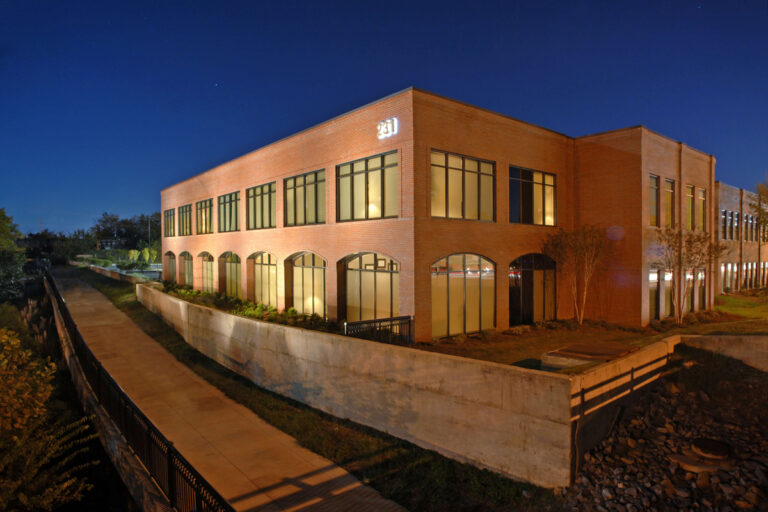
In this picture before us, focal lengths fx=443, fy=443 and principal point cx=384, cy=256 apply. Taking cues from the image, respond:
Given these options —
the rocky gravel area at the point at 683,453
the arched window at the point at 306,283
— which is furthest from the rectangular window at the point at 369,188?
the rocky gravel area at the point at 683,453

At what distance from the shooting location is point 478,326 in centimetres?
1788

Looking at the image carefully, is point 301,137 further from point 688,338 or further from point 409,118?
point 688,338

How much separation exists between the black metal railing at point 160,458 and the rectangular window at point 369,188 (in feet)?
34.5

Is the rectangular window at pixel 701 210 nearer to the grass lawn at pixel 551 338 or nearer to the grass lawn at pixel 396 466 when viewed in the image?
the grass lawn at pixel 551 338

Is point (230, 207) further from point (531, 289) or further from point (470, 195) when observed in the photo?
point (531, 289)

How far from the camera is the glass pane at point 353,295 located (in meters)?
18.9

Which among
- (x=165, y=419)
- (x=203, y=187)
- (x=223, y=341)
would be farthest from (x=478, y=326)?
(x=203, y=187)

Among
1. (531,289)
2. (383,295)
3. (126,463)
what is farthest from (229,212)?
(126,463)

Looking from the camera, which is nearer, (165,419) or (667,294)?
(165,419)

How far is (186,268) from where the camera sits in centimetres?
4019

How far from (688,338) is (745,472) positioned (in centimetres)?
640

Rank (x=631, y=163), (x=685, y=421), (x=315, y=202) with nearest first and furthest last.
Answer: (x=685, y=421)
(x=631, y=163)
(x=315, y=202)

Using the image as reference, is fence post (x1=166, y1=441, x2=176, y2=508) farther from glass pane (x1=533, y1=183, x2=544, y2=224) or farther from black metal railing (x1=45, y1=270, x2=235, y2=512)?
glass pane (x1=533, y1=183, x2=544, y2=224)

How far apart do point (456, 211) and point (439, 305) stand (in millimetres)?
Result: 3705
